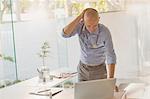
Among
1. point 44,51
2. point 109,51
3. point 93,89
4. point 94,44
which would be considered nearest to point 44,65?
point 44,51

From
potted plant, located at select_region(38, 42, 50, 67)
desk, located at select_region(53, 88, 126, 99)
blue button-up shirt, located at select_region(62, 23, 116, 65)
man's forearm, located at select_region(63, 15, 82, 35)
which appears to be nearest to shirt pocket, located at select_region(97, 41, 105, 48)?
blue button-up shirt, located at select_region(62, 23, 116, 65)

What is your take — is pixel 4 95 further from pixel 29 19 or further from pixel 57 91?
pixel 29 19

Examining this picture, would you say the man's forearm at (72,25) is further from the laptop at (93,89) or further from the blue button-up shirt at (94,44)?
the laptop at (93,89)

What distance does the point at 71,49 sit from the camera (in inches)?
168

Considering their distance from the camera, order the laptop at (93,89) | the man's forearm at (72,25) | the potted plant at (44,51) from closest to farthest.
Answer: the laptop at (93,89) → the man's forearm at (72,25) → the potted plant at (44,51)

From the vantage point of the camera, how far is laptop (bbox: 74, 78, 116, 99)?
188 centimetres

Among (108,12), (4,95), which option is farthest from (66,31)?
(108,12)

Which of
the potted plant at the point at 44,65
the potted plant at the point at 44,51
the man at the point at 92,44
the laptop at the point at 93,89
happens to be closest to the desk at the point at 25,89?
the potted plant at the point at 44,65

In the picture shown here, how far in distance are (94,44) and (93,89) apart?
2.61ft

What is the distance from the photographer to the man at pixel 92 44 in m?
2.56

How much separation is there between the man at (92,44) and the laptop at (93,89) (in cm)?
59

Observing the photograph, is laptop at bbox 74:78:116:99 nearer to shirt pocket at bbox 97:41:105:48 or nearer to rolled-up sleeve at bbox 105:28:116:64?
rolled-up sleeve at bbox 105:28:116:64

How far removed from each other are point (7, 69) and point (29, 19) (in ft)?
2.61

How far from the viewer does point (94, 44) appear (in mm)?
2633
